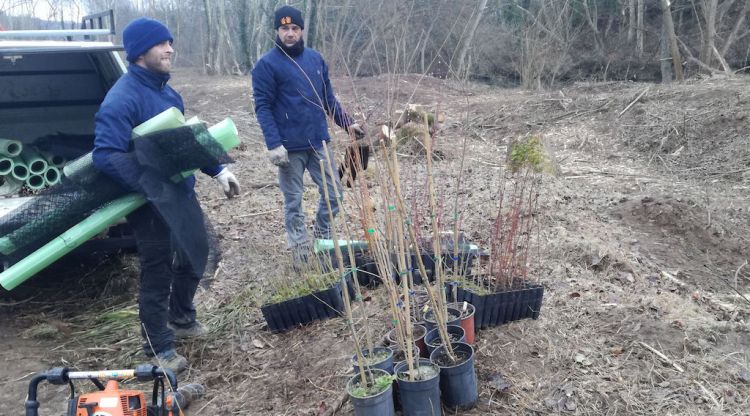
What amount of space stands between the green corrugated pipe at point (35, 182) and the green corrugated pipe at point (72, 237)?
1807 millimetres

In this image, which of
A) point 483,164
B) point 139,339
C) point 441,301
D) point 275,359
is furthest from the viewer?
point 483,164

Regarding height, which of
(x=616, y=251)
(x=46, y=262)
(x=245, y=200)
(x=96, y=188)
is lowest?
(x=245, y=200)

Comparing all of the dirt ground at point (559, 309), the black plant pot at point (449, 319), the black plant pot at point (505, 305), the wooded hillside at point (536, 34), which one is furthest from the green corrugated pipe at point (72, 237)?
the wooded hillside at point (536, 34)

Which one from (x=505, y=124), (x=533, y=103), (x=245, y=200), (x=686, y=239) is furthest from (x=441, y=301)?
(x=533, y=103)

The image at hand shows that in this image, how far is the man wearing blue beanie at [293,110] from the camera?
4.04 m

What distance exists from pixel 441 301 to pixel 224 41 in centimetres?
2183

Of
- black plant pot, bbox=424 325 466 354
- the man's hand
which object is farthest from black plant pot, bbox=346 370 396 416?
the man's hand

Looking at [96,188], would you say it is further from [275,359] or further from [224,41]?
[224,41]

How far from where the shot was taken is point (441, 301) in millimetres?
2797

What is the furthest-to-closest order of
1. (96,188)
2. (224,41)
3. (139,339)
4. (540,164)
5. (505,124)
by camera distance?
(224,41)
(505,124)
(540,164)
(139,339)
(96,188)

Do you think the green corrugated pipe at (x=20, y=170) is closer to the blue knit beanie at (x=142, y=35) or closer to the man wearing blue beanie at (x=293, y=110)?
the man wearing blue beanie at (x=293, y=110)

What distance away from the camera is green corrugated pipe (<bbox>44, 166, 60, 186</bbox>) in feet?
15.3

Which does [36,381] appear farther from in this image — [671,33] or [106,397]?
[671,33]

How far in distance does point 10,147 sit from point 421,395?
13.4ft
